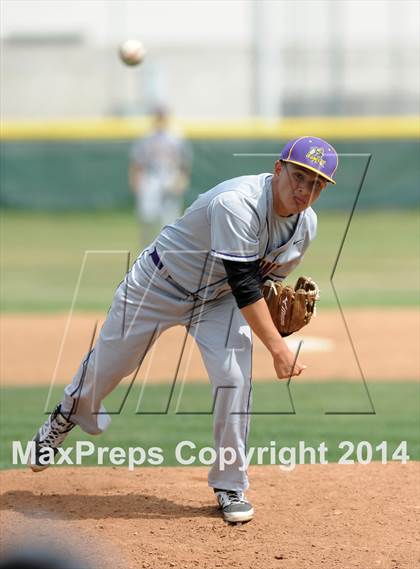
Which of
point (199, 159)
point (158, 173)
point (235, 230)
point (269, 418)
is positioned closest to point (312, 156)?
point (235, 230)

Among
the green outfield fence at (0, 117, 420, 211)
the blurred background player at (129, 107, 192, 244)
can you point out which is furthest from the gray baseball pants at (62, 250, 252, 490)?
the green outfield fence at (0, 117, 420, 211)

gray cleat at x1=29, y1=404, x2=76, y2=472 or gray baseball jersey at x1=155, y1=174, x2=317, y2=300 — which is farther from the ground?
gray baseball jersey at x1=155, y1=174, x2=317, y2=300

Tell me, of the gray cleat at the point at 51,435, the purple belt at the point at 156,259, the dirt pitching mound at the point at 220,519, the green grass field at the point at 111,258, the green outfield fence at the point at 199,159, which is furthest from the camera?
the green outfield fence at the point at 199,159

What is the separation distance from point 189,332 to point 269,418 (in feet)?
7.65

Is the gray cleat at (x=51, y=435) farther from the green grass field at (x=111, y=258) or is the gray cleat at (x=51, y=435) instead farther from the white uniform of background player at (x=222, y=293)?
the green grass field at (x=111, y=258)

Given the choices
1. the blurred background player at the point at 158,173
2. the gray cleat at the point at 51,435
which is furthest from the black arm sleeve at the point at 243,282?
the blurred background player at the point at 158,173

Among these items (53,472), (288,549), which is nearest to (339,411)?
(53,472)

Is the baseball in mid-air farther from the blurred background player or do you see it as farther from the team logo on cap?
the blurred background player

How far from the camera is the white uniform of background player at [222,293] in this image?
4.27 m

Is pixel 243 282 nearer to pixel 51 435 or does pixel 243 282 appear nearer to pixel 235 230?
pixel 235 230

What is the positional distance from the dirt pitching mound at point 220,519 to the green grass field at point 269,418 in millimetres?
481

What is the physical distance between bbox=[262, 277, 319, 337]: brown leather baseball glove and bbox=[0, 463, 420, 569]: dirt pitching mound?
0.88 m

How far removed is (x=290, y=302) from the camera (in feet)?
15.0

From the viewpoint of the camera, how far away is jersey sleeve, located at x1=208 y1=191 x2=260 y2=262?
424cm
